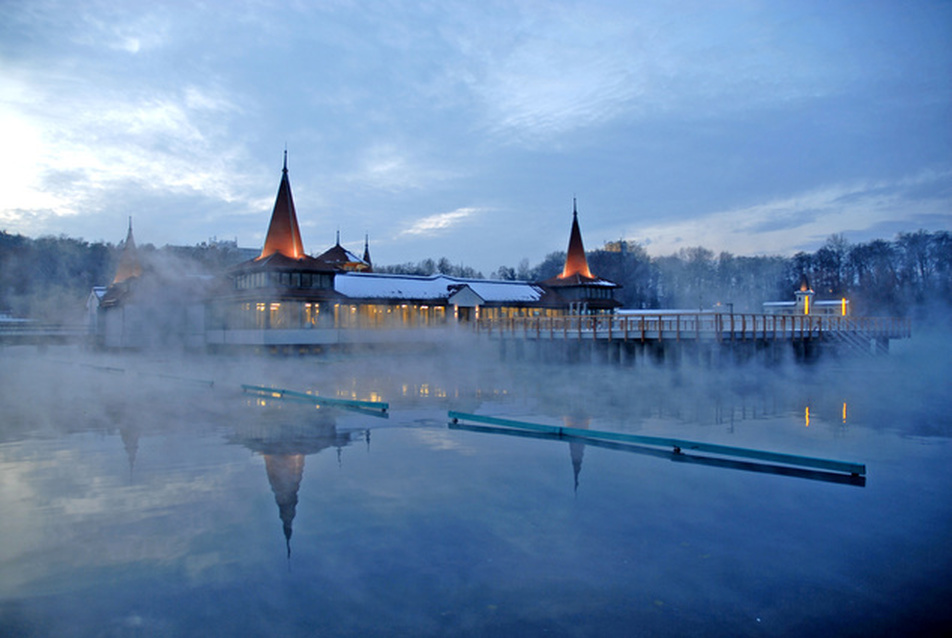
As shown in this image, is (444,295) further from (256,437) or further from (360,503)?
(360,503)

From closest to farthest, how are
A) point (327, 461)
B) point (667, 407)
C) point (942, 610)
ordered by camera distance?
point (942, 610), point (327, 461), point (667, 407)

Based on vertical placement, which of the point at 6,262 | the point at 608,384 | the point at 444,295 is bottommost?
the point at 608,384

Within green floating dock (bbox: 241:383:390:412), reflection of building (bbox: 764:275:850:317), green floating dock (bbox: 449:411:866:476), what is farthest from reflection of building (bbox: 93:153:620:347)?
green floating dock (bbox: 449:411:866:476)

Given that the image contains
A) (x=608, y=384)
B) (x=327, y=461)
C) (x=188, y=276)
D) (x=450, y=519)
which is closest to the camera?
(x=450, y=519)

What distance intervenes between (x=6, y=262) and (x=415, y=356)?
5974 cm

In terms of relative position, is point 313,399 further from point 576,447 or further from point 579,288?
point 579,288

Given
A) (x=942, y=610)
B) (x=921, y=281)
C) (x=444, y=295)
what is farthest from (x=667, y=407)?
(x=921, y=281)

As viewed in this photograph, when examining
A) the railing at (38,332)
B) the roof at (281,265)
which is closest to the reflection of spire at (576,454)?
the roof at (281,265)

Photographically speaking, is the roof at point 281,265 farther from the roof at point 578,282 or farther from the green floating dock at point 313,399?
the roof at point 578,282

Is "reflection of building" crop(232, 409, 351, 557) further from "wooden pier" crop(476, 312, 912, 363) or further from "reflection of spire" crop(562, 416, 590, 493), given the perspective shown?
"wooden pier" crop(476, 312, 912, 363)

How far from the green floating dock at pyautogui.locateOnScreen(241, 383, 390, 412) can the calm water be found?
28.4 inches

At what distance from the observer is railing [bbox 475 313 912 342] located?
2961 cm

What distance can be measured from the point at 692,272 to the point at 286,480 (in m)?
97.5

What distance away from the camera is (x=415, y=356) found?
38656 mm
